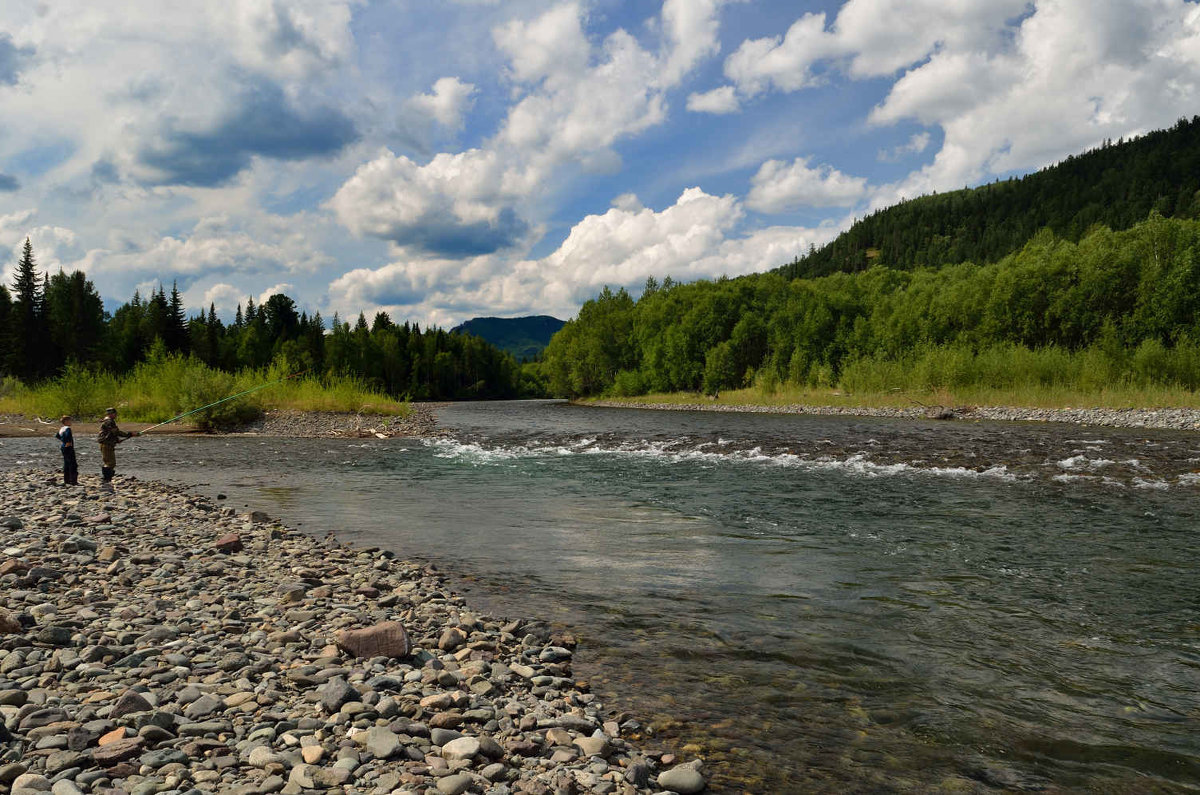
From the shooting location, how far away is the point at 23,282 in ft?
237

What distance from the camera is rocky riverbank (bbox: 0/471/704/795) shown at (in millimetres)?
4266

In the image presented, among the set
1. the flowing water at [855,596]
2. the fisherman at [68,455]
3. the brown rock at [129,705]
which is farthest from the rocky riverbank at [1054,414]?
the fisherman at [68,455]

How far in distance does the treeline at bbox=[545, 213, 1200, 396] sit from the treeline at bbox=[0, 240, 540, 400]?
32121mm

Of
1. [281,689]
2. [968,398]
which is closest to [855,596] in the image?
[281,689]

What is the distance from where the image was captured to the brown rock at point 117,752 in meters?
4.18

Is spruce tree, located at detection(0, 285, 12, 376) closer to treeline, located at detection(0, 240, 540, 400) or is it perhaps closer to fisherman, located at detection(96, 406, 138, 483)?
treeline, located at detection(0, 240, 540, 400)

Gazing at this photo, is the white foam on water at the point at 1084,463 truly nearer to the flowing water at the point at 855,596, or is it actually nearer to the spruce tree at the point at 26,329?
the flowing water at the point at 855,596

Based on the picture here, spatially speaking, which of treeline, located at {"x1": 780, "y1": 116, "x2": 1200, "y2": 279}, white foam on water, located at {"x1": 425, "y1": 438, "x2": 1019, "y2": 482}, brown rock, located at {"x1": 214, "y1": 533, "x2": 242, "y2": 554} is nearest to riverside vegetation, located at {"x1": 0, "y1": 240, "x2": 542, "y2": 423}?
white foam on water, located at {"x1": 425, "y1": 438, "x2": 1019, "y2": 482}

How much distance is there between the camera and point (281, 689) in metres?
5.52

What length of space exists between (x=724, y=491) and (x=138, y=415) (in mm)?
38751

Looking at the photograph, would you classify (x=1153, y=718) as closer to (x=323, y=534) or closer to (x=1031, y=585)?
(x=1031, y=585)

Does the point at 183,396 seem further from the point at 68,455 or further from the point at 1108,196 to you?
the point at 1108,196

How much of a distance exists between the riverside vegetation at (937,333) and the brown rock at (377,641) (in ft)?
166

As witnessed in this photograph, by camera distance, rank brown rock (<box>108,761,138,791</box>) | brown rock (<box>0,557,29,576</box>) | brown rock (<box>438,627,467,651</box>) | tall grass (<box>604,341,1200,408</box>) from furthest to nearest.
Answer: tall grass (<box>604,341,1200,408</box>)
brown rock (<box>0,557,29,576</box>)
brown rock (<box>438,627,467,651</box>)
brown rock (<box>108,761,138,791</box>)
